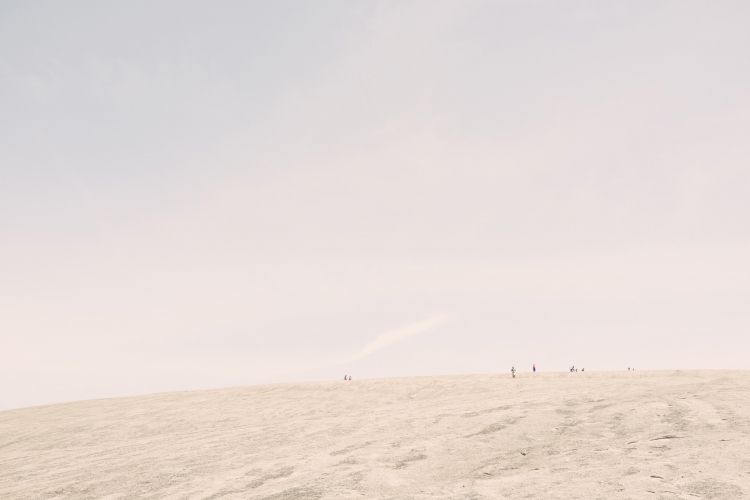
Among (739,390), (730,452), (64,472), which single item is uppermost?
(739,390)

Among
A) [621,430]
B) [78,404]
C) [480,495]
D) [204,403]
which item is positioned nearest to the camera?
[480,495]

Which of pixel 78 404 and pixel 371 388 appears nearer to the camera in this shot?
pixel 371 388

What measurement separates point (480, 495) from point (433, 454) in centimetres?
358

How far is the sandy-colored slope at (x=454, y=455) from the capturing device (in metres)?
9.24

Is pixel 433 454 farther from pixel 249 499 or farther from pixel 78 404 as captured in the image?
pixel 78 404

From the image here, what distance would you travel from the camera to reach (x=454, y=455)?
1227cm

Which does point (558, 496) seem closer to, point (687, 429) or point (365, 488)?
point (365, 488)

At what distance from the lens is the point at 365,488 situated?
33.9ft

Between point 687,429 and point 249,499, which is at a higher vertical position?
point 687,429

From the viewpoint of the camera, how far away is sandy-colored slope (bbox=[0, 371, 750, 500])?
9242 mm

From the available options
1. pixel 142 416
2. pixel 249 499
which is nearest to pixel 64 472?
pixel 249 499

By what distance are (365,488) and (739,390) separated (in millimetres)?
11970

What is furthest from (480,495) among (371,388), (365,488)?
(371,388)

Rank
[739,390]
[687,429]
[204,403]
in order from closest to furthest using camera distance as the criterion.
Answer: [687,429] < [739,390] < [204,403]
